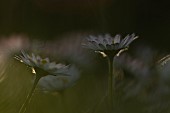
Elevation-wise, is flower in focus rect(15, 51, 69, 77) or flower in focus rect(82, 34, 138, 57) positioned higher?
flower in focus rect(82, 34, 138, 57)

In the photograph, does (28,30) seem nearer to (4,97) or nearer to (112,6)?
(112,6)

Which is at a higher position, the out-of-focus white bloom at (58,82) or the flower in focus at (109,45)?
the flower in focus at (109,45)

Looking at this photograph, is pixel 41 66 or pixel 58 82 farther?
pixel 58 82

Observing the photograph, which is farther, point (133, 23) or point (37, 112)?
point (133, 23)

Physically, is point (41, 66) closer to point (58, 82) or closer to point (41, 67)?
point (41, 67)

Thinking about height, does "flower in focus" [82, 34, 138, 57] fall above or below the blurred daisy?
above

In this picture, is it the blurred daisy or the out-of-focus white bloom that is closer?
the blurred daisy

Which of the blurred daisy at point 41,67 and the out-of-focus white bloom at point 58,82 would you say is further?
the out-of-focus white bloom at point 58,82

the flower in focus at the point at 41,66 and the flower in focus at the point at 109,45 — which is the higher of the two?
the flower in focus at the point at 109,45

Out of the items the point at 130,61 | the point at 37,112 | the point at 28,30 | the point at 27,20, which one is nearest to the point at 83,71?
the point at 130,61

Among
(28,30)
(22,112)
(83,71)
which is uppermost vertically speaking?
(28,30)

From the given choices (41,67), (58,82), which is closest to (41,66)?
(41,67)
